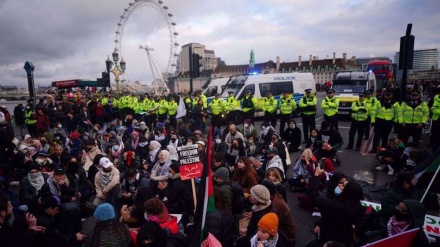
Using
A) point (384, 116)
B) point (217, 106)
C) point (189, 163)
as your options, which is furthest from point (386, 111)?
point (189, 163)

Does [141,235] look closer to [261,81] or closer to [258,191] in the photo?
[258,191]

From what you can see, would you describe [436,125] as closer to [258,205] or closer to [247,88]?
[258,205]

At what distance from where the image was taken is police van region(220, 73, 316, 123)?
15.0 meters

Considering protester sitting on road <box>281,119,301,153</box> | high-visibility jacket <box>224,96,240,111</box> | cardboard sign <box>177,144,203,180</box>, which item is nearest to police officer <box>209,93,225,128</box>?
high-visibility jacket <box>224,96,240,111</box>

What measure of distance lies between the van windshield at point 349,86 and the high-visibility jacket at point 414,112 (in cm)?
764

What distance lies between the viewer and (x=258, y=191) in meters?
3.35

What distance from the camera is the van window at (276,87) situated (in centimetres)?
1534

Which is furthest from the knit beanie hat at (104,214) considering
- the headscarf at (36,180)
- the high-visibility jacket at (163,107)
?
the high-visibility jacket at (163,107)

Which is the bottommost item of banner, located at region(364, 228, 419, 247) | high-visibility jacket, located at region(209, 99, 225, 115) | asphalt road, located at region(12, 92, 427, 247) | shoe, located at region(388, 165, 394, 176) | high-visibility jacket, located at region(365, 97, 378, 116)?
asphalt road, located at region(12, 92, 427, 247)

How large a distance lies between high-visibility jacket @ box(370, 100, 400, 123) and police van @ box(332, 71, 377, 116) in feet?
19.8

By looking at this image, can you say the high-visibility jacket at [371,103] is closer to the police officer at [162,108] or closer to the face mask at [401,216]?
the face mask at [401,216]

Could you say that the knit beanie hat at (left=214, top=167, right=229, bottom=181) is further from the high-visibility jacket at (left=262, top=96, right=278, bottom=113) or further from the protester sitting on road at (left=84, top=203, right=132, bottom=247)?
the high-visibility jacket at (left=262, top=96, right=278, bottom=113)

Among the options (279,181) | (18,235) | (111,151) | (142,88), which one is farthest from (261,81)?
(142,88)

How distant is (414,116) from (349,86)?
8.27 metres
